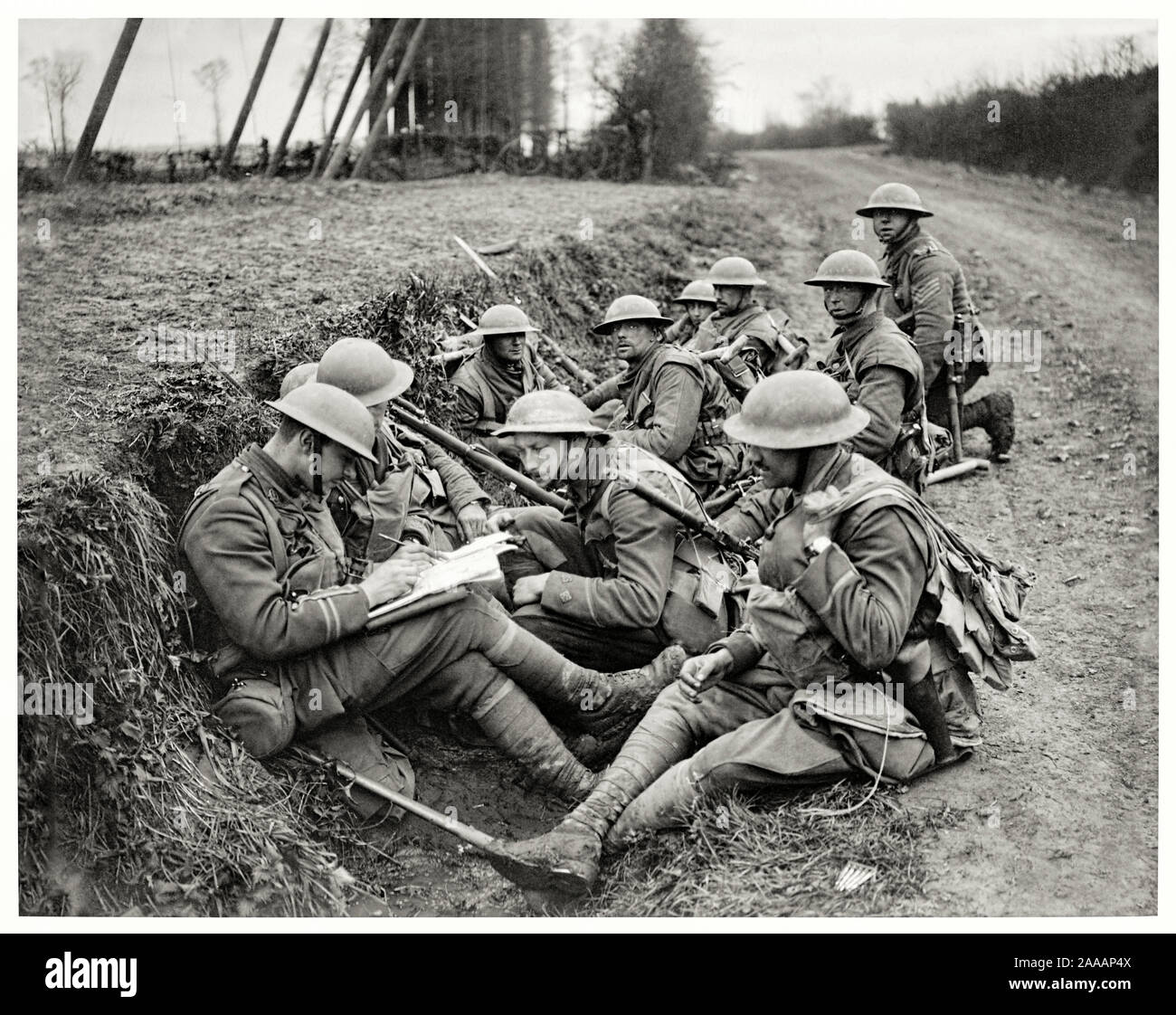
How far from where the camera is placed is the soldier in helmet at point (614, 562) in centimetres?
498

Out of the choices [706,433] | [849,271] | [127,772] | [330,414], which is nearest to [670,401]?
[706,433]

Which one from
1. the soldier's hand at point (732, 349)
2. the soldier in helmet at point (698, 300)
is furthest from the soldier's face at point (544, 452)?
the soldier in helmet at point (698, 300)

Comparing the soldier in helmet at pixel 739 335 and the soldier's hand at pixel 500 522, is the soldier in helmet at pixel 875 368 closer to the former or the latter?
the soldier in helmet at pixel 739 335

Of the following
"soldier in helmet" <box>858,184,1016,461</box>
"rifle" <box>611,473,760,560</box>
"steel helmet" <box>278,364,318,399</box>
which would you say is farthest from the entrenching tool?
"steel helmet" <box>278,364,318,399</box>

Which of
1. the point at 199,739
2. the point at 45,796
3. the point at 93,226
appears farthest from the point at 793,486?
the point at 93,226

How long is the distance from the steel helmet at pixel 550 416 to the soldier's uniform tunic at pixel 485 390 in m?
2.38

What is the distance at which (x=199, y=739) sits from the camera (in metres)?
4.18

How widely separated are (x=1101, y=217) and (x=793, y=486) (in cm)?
1525

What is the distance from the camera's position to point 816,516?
12.9 ft

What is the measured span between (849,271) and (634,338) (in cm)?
146

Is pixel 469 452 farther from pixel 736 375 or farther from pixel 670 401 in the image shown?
pixel 736 375

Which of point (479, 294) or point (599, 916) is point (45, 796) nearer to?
point (599, 916)

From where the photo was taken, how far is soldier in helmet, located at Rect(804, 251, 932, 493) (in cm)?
623

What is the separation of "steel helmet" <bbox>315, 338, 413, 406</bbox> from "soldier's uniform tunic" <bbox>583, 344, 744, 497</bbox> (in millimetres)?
1904
